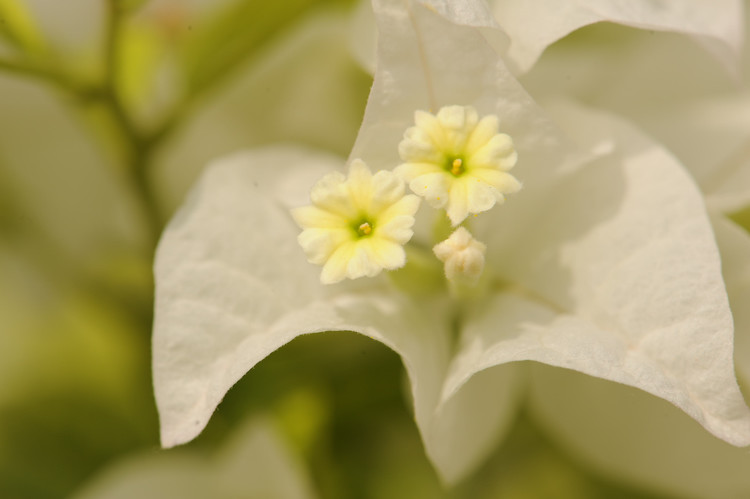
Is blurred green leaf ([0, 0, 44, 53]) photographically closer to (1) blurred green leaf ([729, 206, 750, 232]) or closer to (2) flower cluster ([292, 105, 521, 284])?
(2) flower cluster ([292, 105, 521, 284])

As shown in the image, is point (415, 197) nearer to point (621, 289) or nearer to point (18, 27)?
point (621, 289)

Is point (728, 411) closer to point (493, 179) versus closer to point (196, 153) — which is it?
point (493, 179)

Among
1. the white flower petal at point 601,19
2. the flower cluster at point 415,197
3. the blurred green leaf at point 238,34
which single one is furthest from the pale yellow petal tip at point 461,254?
the blurred green leaf at point 238,34

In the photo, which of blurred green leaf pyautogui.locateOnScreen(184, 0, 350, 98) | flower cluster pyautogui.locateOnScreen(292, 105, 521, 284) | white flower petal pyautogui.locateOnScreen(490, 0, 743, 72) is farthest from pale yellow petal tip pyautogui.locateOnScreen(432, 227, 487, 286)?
blurred green leaf pyautogui.locateOnScreen(184, 0, 350, 98)

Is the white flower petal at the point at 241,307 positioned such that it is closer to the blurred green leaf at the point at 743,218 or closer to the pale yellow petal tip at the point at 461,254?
the pale yellow petal tip at the point at 461,254

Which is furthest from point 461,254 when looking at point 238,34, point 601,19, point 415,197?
point 238,34

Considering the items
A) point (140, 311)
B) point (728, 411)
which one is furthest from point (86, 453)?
point (728, 411)
